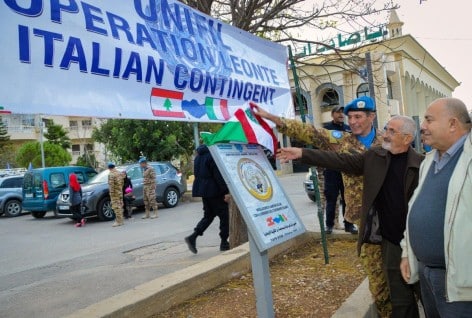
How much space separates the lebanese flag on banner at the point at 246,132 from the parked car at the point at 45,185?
13.3 metres

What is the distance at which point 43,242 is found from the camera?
10117 mm

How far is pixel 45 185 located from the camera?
48.2ft

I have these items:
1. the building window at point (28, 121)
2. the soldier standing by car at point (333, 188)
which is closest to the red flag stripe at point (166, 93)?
the soldier standing by car at point (333, 188)

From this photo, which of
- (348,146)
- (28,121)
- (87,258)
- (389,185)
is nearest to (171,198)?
(87,258)

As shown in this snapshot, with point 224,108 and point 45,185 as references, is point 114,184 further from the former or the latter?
point 224,108

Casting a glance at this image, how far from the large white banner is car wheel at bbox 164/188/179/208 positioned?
35.6 feet

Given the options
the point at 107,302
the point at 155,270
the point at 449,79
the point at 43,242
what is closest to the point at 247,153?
the point at 107,302

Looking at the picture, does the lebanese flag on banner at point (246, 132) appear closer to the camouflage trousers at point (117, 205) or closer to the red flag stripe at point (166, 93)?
the red flag stripe at point (166, 93)

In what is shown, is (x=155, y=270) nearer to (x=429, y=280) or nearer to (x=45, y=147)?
(x=429, y=280)

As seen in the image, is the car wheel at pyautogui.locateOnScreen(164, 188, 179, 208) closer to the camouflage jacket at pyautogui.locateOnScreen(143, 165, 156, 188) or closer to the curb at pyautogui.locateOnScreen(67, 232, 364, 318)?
the camouflage jacket at pyautogui.locateOnScreen(143, 165, 156, 188)

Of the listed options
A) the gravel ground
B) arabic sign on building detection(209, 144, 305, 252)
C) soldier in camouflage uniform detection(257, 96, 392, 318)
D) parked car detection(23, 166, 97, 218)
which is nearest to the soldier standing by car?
the gravel ground

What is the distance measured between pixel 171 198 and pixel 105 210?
2.70 metres

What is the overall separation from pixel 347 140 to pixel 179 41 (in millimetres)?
1665

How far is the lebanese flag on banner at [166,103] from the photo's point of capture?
3.26m
